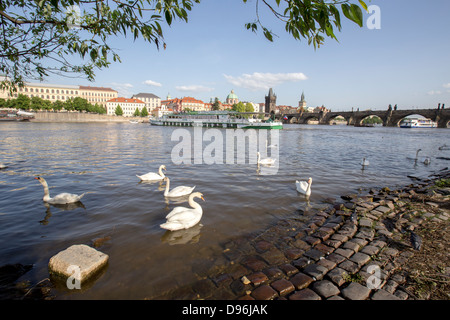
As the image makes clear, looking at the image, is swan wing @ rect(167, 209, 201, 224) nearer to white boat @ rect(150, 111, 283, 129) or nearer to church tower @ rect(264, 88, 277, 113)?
white boat @ rect(150, 111, 283, 129)

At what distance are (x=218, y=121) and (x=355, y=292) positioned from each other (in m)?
64.1

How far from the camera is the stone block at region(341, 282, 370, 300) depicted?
284 cm

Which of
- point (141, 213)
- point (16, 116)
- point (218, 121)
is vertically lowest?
point (141, 213)

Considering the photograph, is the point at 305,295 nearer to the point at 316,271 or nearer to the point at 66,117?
the point at 316,271

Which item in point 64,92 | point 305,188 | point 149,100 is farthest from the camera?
point 149,100

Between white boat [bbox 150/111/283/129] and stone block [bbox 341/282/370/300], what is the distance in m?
56.0

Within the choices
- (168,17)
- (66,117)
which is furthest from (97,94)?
(168,17)

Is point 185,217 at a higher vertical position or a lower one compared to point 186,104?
lower

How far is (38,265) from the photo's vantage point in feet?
12.5

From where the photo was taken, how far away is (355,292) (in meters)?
2.92

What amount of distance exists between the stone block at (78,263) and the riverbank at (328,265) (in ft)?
0.86

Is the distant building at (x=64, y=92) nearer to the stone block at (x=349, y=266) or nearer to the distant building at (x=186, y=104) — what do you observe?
the distant building at (x=186, y=104)

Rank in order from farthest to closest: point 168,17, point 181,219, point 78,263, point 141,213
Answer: point 141,213, point 181,219, point 78,263, point 168,17
